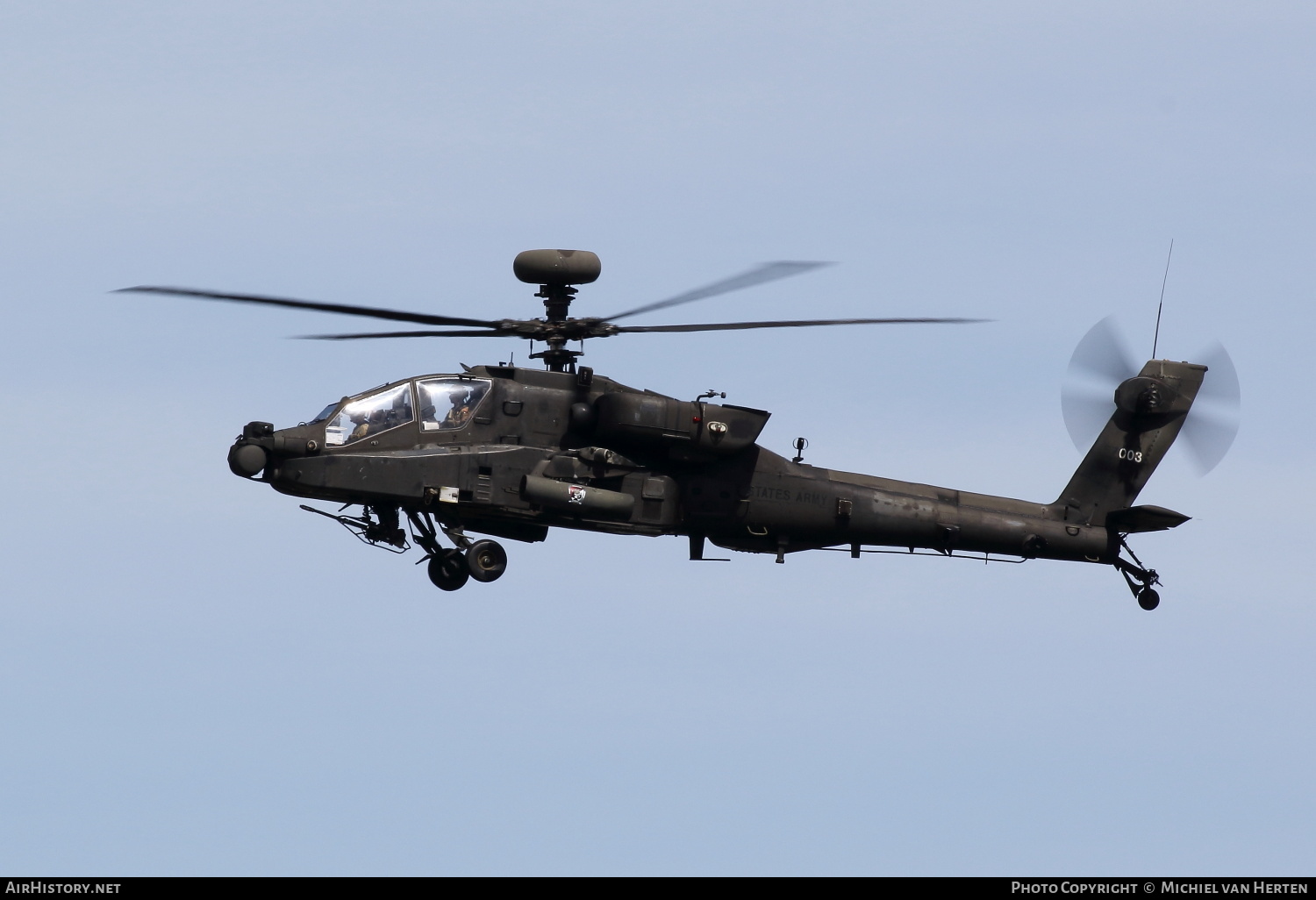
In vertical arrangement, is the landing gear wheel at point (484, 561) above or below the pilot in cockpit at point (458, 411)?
below

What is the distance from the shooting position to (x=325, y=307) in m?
35.7

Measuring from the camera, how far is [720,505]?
3859cm

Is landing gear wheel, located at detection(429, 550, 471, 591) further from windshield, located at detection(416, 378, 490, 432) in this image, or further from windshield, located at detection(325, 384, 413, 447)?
windshield, located at detection(325, 384, 413, 447)

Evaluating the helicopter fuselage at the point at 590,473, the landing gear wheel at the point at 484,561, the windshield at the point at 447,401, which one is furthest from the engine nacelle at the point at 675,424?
the landing gear wheel at the point at 484,561

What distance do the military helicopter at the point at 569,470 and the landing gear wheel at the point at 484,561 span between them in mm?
34

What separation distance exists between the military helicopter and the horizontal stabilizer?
0.12 ft

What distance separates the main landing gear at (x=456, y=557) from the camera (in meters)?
37.1

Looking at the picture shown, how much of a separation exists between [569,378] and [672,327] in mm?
2280

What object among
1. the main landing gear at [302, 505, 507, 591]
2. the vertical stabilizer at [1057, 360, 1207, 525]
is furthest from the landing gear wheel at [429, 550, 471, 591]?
the vertical stabilizer at [1057, 360, 1207, 525]

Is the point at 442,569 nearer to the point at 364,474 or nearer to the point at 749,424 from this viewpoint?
the point at 364,474

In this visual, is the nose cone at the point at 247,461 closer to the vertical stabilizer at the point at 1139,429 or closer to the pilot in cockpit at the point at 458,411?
the pilot in cockpit at the point at 458,411

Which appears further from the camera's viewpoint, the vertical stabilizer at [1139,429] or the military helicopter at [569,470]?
the vertical stabilizer at [1139,429]

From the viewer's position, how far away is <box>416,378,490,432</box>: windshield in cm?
3734

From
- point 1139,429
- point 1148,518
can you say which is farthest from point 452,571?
point 1139,429
